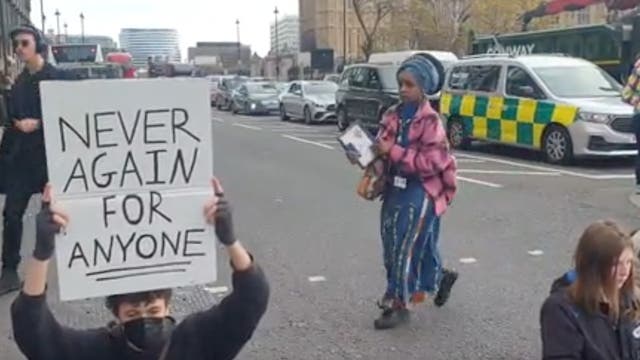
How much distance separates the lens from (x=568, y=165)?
42.6 ft

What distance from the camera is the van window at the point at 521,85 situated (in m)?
13.6

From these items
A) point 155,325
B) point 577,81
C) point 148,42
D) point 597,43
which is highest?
point 148,42

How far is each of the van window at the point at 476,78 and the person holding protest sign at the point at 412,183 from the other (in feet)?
32.4

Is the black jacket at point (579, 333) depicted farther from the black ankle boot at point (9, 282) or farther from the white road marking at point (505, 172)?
the white road marking at point (505, 172)

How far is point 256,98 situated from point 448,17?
2071 cm

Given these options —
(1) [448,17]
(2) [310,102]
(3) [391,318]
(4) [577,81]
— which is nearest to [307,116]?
(2) [310,102]

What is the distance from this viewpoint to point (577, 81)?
13781 mm

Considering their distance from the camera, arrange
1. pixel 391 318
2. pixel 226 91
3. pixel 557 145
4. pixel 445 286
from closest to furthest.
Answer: pixel 391 318 → pixel 445 286 → pixel 557 145 → pixel 226 91

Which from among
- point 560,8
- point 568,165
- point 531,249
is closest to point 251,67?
point 560,8

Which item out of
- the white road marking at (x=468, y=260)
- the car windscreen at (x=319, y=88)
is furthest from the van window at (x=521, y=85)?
the car windscreen at (x=319, y=88)

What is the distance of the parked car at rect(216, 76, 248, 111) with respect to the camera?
115 feet

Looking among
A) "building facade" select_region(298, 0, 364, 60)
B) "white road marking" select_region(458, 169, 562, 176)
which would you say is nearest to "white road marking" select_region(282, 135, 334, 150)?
"white road marking" select_region(458, 169, 562, 176)

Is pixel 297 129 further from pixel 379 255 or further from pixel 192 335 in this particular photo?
pixel 192 335

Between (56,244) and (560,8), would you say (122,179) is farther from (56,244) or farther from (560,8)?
(560,8)
